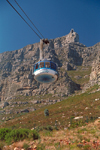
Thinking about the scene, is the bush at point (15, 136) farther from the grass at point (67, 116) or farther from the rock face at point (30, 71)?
the rock face at point (30, 71)

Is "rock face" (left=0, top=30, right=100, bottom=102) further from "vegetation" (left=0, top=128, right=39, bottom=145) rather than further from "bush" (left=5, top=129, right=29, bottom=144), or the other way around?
"bush" (left=5, top=129, right=29, bottom=144)

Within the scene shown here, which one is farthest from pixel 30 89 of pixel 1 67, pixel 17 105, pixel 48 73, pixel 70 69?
pixel 48 73

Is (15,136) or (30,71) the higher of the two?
(30,71)

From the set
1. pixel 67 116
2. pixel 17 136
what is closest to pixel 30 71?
pixel 67 116

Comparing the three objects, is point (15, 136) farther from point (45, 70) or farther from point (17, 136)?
point (45, 70)

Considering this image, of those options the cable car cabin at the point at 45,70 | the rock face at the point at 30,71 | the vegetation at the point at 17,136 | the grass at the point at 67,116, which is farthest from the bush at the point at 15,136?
the rock face at the point at 30,71

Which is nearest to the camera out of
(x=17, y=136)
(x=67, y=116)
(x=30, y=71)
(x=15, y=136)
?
(x=15, y=136)

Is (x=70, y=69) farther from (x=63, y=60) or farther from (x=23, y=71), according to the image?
(x=23, y=71)

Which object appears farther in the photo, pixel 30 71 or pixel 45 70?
pixel 30 71
